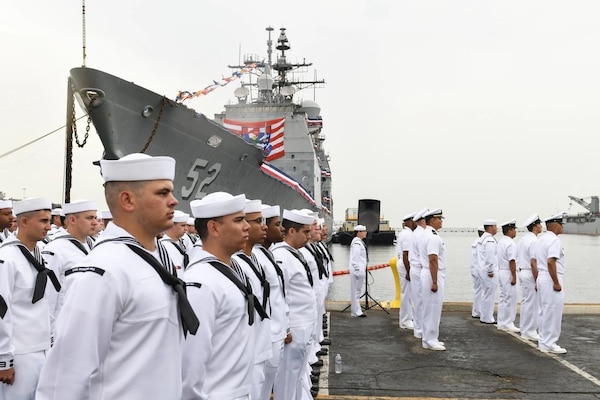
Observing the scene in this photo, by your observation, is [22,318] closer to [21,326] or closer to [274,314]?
[21,326]

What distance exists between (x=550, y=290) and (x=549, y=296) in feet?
0.28

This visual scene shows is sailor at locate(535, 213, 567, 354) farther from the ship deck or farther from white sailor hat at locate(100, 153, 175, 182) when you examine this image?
white sailor hat at locate(100, 153, 175, 182)

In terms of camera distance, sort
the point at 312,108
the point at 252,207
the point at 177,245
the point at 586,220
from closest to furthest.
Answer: the point at 252,207, the point at 177,245, the point at 312,108, the point at 586,220

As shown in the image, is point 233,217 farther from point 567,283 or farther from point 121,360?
point 567,283

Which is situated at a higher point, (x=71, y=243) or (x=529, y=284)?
(x=71, y=243)

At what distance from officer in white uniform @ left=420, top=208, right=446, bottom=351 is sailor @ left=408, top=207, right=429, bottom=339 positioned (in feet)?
1.90

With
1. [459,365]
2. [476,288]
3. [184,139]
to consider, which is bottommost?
[459,365]

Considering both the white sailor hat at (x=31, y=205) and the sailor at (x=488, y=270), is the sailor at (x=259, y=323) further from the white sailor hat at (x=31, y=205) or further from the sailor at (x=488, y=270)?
the sailor at (x=488, y=270)

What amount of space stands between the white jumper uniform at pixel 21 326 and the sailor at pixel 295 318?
5.94 feet

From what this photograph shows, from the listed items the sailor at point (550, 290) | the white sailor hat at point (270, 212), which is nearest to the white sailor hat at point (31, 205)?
the white sailor hat at point (270, 212)

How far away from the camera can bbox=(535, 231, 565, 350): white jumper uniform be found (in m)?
7.87

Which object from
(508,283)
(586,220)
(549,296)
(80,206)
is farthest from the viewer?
(586,220)

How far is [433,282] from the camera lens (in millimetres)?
8195

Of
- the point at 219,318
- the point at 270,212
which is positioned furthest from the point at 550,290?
the point at 219,318
